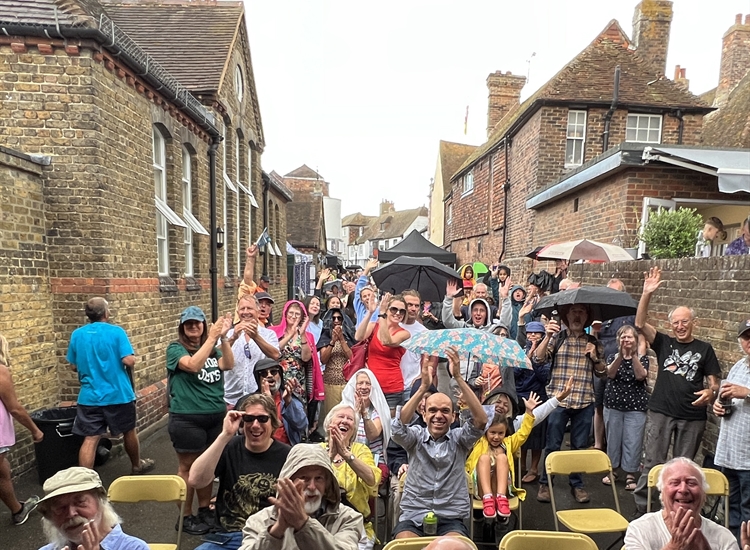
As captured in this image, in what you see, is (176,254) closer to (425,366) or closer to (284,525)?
(425,366)

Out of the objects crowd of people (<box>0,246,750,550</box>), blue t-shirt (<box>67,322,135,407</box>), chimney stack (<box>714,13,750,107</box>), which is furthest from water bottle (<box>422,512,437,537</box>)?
chimney stack (<box>714,13,750,107</box>)

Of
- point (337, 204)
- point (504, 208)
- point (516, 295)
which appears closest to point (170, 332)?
point (516, 295)

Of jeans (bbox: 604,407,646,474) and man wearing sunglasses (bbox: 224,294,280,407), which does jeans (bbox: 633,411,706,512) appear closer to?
jeans (bbox: 604,407,646,474)

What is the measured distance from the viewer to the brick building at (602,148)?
7199 mm

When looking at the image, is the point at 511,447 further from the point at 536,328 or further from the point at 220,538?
the point at 220,538

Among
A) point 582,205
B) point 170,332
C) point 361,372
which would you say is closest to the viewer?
point 361,372

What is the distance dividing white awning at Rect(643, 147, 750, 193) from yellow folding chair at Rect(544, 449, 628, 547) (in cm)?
371

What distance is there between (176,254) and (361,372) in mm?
5287

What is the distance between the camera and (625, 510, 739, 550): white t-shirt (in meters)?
2.42

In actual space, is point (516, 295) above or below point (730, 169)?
below

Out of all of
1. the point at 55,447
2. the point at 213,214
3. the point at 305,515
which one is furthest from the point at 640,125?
the point at 55,447

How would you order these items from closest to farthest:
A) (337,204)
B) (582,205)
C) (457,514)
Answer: (457,514) → (582,205) → (337,204)

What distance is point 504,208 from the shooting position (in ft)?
48.8

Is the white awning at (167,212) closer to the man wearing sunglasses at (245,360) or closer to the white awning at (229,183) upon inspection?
the white awning at (229,183)
